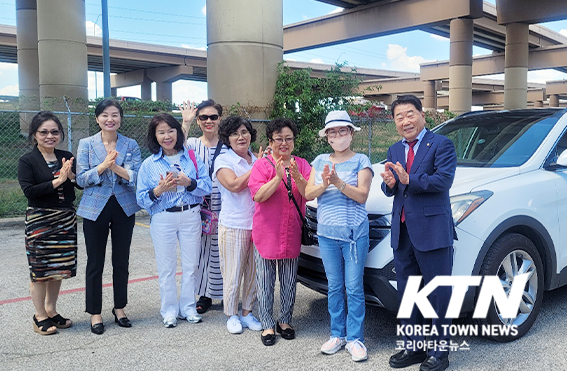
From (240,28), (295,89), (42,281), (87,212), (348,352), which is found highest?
(240,28)

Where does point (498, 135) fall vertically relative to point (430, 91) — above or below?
below

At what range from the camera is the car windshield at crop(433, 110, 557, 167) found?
471cm

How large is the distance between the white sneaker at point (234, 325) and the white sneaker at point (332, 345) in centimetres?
85

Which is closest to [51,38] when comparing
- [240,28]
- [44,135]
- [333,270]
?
[240,28]

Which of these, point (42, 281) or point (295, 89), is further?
point (295, 89)

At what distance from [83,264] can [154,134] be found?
3042mm

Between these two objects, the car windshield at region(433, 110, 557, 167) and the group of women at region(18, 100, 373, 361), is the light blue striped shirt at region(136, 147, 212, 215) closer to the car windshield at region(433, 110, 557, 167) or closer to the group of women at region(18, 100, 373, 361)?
the group of women at region(18, 100, 373, 361)

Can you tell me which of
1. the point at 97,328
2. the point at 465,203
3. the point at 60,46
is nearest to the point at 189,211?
the point at 97,328

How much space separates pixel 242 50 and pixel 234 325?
7176mm

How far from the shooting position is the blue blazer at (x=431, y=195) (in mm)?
3479

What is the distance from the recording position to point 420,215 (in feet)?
11.7

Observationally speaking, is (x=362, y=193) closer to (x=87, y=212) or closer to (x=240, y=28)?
(x=87, y=212)

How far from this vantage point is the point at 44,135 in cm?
439

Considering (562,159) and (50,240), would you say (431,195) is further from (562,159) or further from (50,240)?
(50,240)
